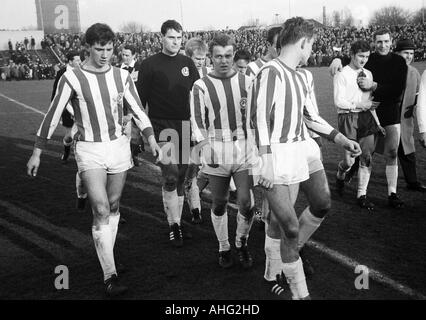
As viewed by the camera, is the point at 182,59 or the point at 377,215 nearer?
the point at 182,59

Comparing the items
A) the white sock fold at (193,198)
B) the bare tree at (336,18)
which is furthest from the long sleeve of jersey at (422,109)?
the bare tree at (336,18)

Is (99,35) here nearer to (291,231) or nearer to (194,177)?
(291,231)

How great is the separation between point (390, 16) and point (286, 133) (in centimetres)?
9240

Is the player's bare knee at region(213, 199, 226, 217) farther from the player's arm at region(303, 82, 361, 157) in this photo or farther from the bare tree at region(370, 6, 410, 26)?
the bare tree at region(370, 6, 410, 26)

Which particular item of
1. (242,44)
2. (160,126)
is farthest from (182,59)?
(242,44)

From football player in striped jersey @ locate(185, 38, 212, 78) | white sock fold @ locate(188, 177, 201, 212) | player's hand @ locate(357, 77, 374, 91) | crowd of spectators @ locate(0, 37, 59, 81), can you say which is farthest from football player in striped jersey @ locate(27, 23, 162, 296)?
crowd of spectators @ locate(0, 37, 59, 81)

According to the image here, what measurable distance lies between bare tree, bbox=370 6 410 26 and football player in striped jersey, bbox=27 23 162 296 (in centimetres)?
8564

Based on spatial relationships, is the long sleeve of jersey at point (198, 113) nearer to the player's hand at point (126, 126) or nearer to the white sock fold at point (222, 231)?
the player's hand at point (126, 126)

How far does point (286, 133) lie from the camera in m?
3.37

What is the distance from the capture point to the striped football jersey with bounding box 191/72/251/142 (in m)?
4.11

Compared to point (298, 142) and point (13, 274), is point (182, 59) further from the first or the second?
point (13, 274)

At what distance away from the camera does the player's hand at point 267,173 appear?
319 centimetres
